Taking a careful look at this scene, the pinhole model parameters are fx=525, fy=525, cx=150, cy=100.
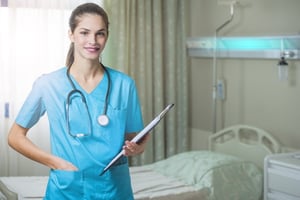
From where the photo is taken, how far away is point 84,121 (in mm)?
1772

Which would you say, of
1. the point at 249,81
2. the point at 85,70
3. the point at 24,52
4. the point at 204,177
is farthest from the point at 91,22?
the point at 249,81

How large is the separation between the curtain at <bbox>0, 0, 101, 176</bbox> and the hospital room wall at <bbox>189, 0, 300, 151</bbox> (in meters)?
Answer: 1.23

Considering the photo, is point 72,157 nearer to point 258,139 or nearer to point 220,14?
point 258,139

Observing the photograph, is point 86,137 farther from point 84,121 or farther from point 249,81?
point 249,81

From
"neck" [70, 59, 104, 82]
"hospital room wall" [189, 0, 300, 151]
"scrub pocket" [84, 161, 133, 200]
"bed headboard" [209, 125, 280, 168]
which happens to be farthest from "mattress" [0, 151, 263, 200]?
"neck" [70, 59, 104, 82]

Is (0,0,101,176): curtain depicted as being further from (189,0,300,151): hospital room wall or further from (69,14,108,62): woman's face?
(69,14,108,62): woman's face

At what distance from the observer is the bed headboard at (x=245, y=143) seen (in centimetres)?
385

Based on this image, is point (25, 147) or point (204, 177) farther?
point (204, 177)

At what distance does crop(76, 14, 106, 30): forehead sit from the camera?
1.81m

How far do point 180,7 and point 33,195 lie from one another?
2.26 meters

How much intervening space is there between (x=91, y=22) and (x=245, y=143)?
2532 mm

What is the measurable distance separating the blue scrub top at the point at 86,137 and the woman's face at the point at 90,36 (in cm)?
10

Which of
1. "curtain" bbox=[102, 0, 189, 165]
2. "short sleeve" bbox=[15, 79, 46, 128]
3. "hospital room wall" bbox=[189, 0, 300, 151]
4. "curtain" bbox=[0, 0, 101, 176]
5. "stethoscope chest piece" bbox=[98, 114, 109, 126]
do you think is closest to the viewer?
"stethoscope chest piece" bbox=[98, 114, 109, 126]

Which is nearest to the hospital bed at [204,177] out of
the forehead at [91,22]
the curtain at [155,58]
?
the curtain at [155,58]
